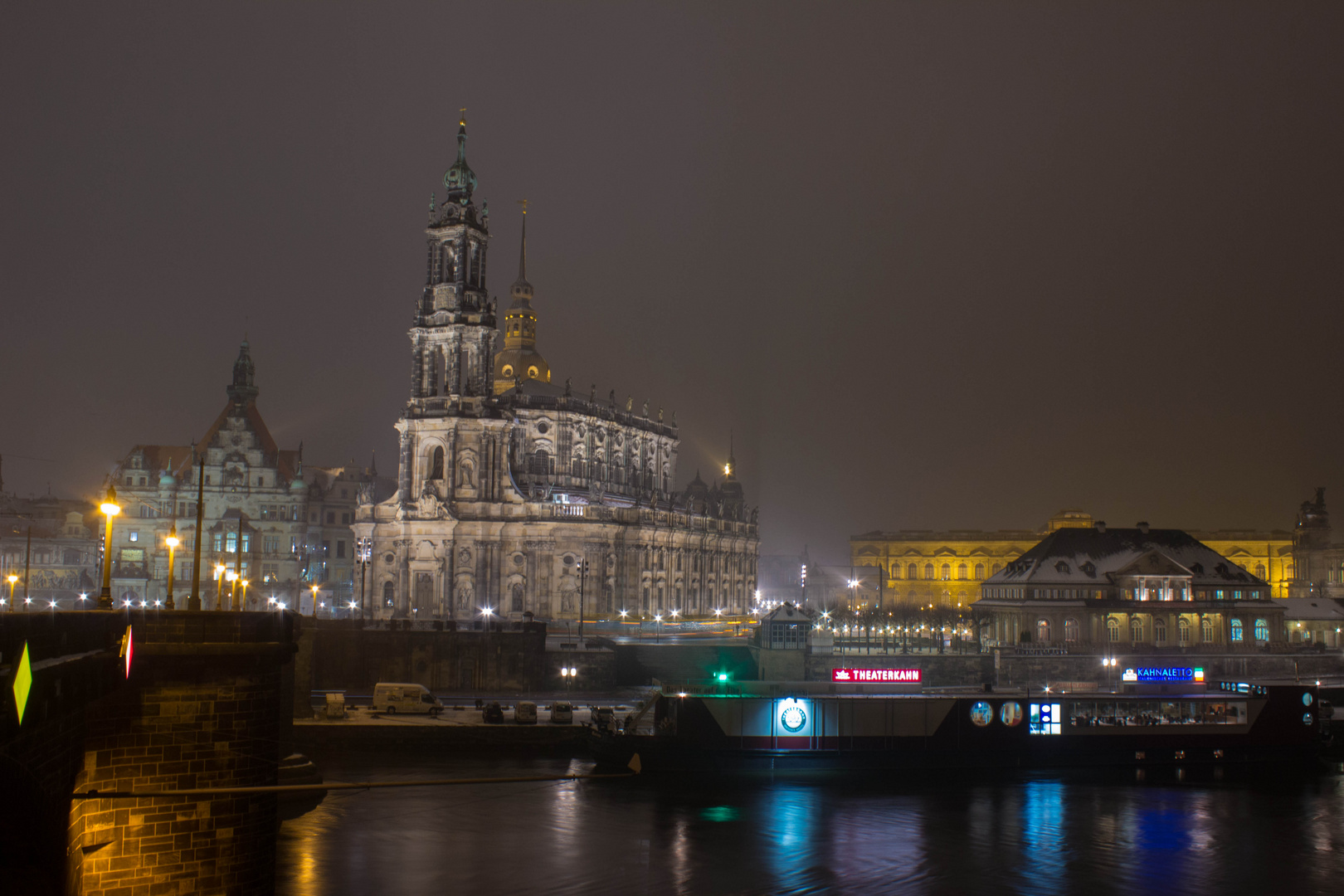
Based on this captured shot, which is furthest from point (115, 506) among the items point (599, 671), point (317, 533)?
→ point (317, 533)

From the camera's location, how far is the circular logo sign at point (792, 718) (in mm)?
54812

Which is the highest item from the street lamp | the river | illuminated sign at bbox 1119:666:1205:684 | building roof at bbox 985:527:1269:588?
building roof at bbox 985:527:1269:588

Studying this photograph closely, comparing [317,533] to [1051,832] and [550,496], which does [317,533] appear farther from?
[1051,832]

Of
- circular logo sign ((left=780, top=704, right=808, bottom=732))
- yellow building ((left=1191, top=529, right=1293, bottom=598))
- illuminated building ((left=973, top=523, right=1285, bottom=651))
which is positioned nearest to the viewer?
circular logo sign ((left=780, top=704, right=808, bottom=732))

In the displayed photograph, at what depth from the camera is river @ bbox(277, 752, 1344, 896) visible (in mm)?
38531

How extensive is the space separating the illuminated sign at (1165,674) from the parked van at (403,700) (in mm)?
39544

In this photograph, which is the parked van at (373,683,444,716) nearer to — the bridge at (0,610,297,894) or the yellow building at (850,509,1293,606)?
the bridge at (0,610,297,894)

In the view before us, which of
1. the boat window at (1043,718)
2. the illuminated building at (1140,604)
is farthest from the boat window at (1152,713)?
the illuminated building at (1140,604)

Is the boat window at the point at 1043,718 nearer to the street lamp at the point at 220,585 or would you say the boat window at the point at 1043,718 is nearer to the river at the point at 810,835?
the river at the point at 810,835

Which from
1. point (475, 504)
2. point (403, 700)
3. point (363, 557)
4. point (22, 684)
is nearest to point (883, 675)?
point (403, 700)

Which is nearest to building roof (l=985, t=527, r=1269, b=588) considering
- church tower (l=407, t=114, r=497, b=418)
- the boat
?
the boat

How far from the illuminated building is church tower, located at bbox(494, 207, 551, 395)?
169ft

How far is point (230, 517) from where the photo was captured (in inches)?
4227

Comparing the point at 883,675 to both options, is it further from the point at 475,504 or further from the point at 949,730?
the point at 475,504
